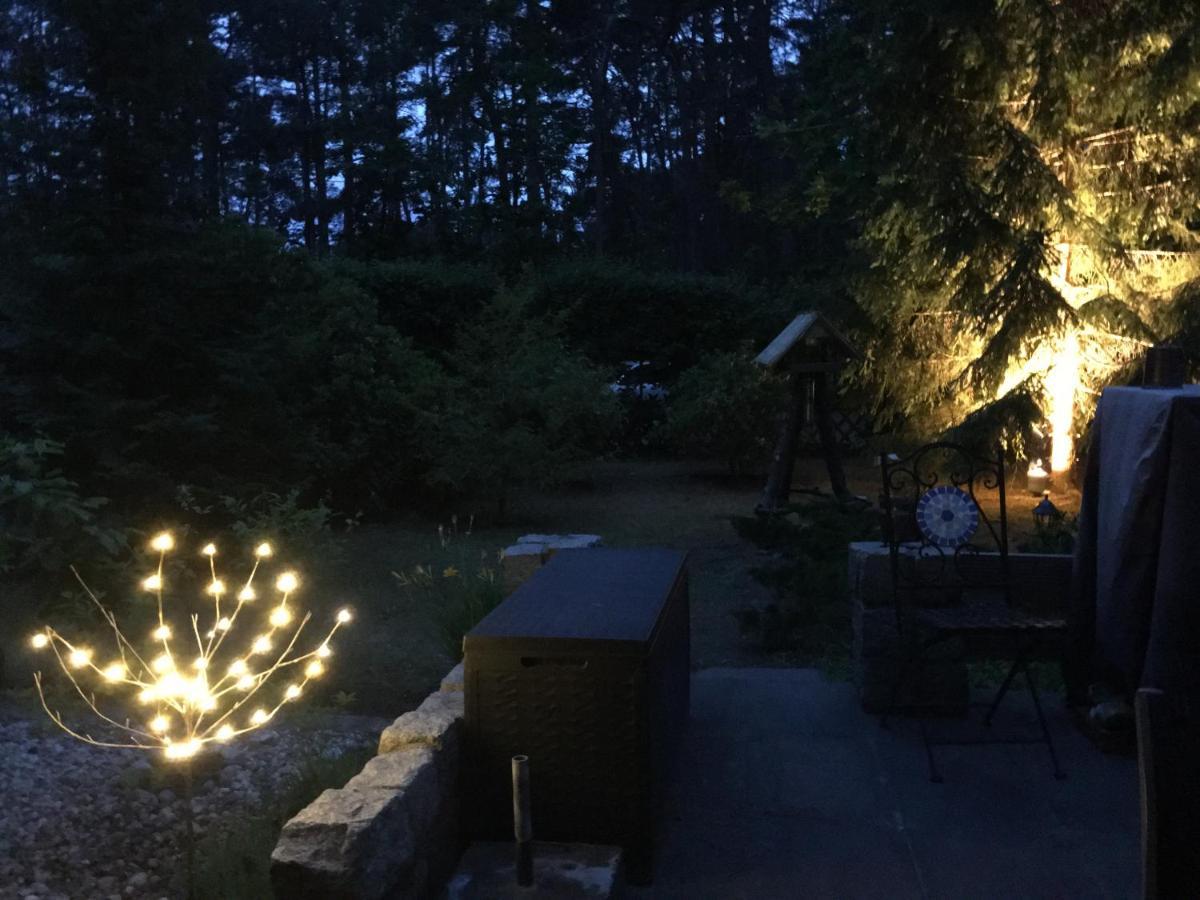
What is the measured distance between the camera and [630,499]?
1102 cm

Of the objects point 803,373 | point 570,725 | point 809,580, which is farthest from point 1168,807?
point 803,373

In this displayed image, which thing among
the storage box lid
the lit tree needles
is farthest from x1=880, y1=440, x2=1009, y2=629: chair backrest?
the lit tree needles

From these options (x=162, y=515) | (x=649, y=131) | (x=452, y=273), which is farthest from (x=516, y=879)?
(x=649, y=131)

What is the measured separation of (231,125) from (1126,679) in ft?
75.3

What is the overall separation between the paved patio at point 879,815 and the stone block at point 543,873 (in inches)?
7.3

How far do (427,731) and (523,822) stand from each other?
380mm

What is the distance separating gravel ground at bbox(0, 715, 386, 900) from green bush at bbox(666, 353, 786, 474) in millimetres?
7339

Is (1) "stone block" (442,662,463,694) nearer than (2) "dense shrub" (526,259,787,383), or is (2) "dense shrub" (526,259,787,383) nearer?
(1) "stone block" (442,662,463,694)

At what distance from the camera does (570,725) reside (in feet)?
9.29

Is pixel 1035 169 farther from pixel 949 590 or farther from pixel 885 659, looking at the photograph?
pixel 885 659

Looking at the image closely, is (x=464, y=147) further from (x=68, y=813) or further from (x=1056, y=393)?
(x=68, y=813)

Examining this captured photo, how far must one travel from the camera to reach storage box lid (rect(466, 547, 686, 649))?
285 cm

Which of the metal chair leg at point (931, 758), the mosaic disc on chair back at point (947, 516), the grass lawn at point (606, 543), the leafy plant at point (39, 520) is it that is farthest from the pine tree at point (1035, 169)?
the leafy plant at point (39, 520)

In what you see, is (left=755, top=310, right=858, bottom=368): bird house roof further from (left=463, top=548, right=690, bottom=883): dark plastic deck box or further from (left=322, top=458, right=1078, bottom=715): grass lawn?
(left=463, top=548, right=690, bottom=883): dark plastic deck box
